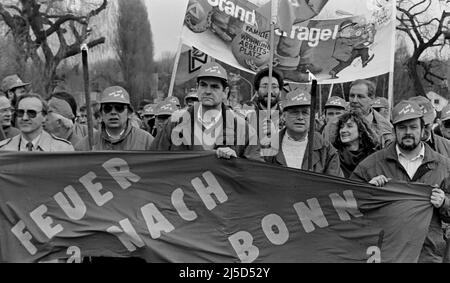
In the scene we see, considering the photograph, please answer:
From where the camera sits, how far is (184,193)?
544 cm

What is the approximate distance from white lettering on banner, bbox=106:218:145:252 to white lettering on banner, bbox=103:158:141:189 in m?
0.29

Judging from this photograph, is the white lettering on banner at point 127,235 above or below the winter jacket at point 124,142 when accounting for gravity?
below

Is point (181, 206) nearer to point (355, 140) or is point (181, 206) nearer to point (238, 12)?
point (355, 140)

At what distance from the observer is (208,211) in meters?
5.41

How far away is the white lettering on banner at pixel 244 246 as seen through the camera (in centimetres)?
538

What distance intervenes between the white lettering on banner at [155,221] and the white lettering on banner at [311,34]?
4754 mm

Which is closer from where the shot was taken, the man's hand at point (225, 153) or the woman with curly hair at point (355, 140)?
the man's hand at point (225, 153)

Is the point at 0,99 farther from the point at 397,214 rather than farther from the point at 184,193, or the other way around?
the point at 397,214

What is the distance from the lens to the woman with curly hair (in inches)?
263

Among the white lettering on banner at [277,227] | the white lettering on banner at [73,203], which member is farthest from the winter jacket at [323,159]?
the white lettering on banner at [73,203]

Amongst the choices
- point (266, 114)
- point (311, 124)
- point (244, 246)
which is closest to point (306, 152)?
point (311, 124)

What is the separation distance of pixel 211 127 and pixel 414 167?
A: 161 centimetres

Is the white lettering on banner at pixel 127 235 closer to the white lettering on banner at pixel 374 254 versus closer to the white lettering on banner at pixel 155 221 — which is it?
the white lettering on banner at pixel 155 221

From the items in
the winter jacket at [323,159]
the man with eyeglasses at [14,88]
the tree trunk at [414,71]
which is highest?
the tree trunk at [414,71]
